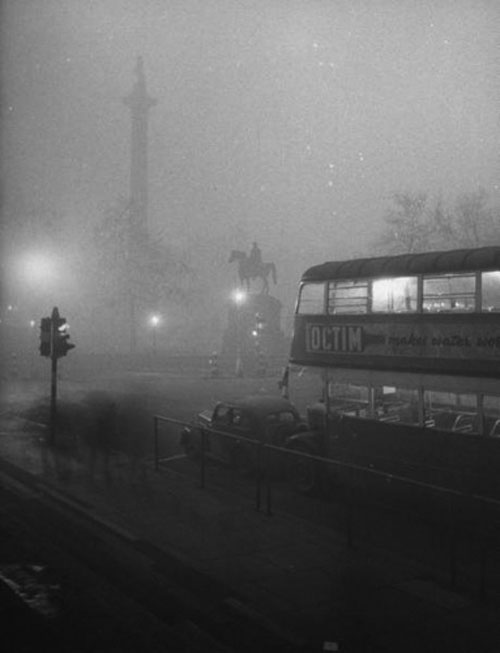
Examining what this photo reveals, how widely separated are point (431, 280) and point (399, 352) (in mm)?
1404

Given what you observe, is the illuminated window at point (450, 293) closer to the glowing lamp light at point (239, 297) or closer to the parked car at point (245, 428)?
the parked car at point (245, 428)

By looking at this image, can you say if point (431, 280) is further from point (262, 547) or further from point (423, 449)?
point (262, 547)

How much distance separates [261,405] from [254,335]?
32.7m

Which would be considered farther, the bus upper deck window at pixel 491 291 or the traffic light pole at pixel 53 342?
the traffic light pole at pixel 53 342

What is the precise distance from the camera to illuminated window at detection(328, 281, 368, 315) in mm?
12227

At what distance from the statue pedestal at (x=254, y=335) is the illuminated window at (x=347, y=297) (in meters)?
30.8

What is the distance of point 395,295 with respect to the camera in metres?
11.7

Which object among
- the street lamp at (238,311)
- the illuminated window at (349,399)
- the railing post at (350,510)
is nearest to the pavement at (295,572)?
the railing post at (350,510)

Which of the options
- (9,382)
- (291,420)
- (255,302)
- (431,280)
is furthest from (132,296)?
(431,280)

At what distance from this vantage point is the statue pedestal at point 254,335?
4541cm

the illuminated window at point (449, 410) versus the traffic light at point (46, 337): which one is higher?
the traffic light at point (46, 337)

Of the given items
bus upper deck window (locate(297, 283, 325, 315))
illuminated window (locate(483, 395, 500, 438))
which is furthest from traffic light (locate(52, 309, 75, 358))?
illuminated window (locate(483, 395, 500, 438))

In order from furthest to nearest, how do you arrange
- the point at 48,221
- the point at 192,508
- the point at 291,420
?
Answer: the point at 48,221 < the point at 291,420 < the point at 192,508

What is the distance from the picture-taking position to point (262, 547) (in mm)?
9125
